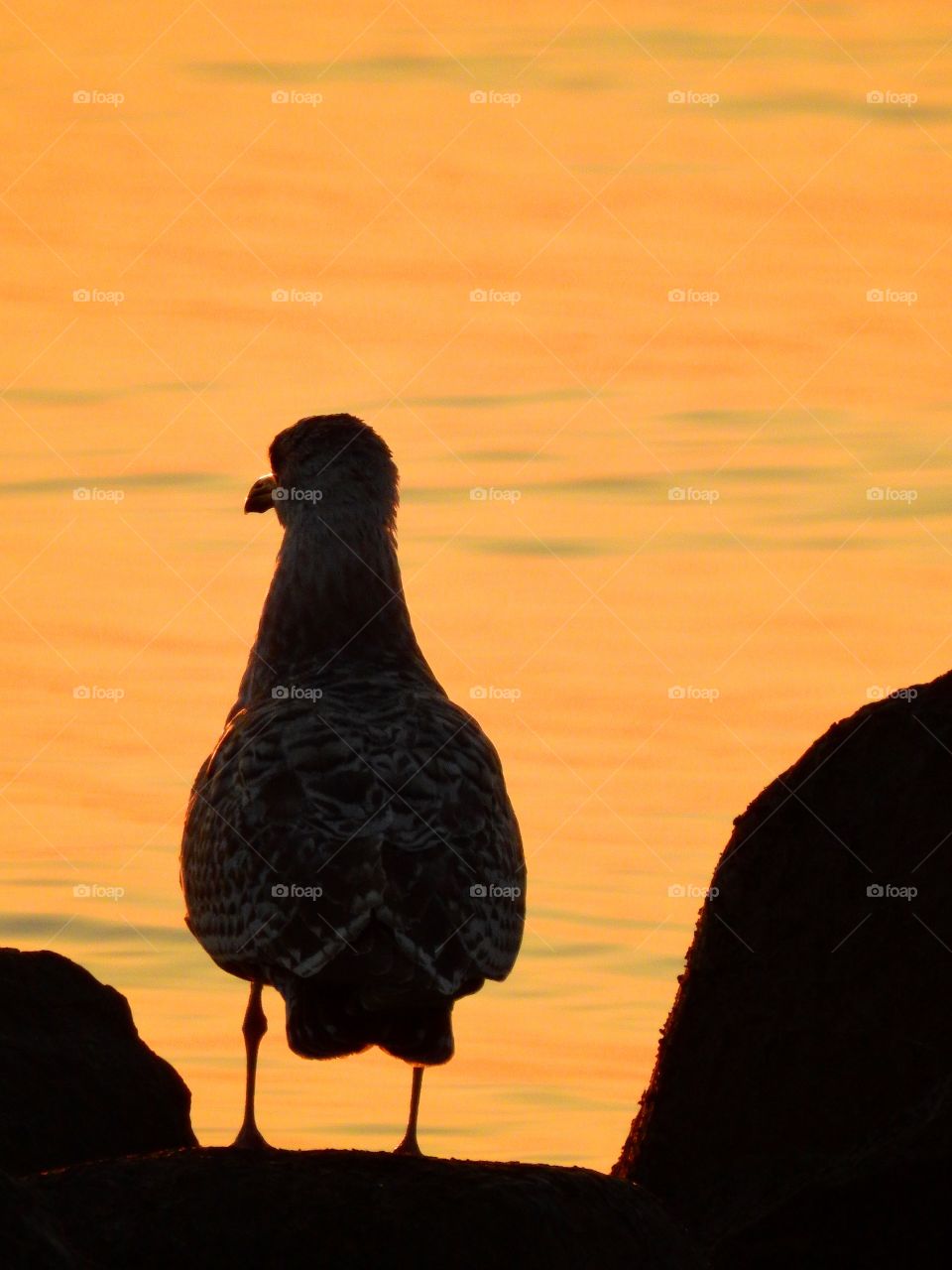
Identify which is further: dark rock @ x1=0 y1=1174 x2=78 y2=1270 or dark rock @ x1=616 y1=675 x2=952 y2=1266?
dark rock @ x1=616 y1=675 x2=952 y2=1266

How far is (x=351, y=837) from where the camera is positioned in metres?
11.0

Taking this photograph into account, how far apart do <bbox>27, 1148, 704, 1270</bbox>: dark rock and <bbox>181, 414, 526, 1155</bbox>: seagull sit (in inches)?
32.7

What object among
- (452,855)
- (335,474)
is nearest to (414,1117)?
(452,855)

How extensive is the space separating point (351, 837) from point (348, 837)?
0.04 ft

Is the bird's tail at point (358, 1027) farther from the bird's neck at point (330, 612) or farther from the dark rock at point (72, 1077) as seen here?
the bird's neck at point (330, 612)


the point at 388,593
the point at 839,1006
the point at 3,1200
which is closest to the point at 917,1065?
the point at 839,1006

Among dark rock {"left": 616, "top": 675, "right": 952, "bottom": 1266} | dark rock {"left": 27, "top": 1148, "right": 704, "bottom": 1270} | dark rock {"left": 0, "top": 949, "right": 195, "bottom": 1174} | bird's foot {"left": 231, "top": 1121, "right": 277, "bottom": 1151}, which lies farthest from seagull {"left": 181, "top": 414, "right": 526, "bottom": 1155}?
dark rock {"left": 616, "top": 675, "right": 952, "bottom": 1266}

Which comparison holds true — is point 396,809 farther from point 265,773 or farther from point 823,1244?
point 823,1244

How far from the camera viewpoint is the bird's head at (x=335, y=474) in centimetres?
1395

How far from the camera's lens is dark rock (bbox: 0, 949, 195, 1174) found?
11.4 m

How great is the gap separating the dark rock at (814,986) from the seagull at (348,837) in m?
1.48

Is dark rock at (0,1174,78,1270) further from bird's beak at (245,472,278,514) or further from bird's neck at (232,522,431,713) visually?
bird's beak at (245,472,278,514)

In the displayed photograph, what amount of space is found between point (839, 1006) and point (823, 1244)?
1337 millimetres

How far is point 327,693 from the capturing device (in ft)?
41.5
